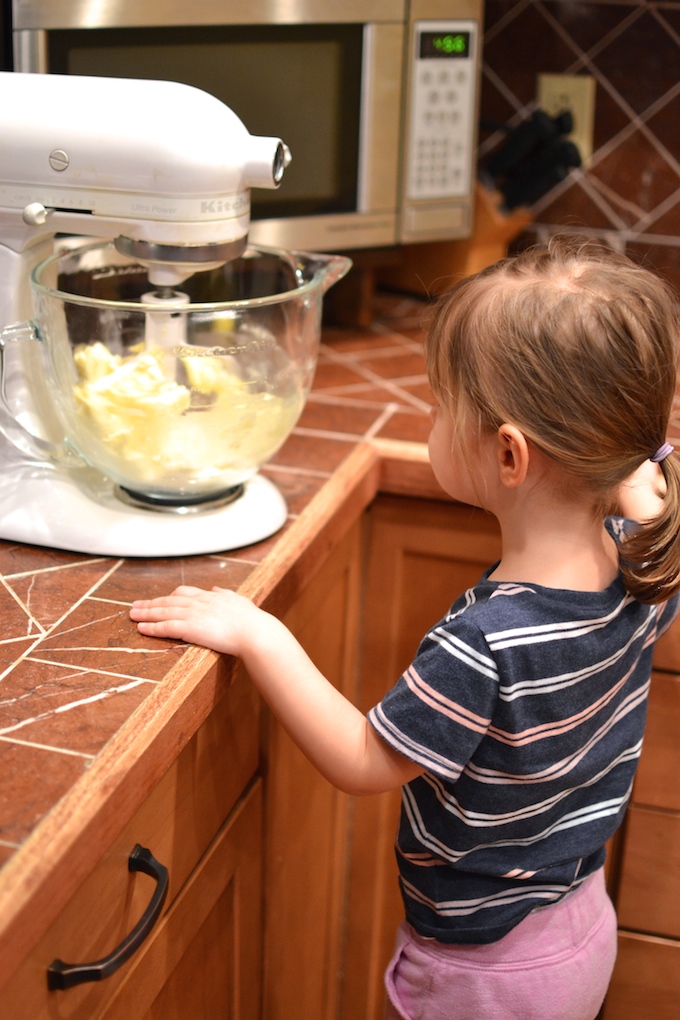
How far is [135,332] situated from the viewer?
0.86 meters

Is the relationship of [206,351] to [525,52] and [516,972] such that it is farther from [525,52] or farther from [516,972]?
[525,52]

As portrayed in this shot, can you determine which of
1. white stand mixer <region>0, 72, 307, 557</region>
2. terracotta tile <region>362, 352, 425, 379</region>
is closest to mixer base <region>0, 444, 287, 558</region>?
white stand mixer <region>0, 72, 307, 557</region>

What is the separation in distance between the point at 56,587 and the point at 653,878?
73 cm

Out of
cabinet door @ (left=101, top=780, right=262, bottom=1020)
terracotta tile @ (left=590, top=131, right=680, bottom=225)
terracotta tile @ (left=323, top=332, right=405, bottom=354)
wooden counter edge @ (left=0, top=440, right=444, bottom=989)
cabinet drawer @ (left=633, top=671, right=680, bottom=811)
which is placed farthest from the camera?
terracotta tile @ (left=590, top=131, right=680, bottom=225)

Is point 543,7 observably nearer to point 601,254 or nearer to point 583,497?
point 601,254

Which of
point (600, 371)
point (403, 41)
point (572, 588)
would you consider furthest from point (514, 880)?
point (403, 41)

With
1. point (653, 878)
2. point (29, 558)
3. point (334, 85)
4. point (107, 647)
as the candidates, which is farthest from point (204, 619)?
point (334, 85)

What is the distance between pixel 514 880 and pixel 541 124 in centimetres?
101

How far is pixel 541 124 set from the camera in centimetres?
146

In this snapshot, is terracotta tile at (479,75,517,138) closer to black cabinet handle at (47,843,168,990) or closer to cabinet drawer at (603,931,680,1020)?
cabinet drawer at (603,931,680,1020)

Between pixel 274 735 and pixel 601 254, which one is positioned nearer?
pixel 601 254

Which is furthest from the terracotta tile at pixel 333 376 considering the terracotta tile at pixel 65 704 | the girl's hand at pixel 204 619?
the terracotta tile at pixel 65 704

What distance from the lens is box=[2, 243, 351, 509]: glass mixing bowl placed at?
848 millimetres

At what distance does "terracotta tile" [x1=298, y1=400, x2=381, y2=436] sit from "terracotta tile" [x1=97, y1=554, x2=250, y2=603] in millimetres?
312
